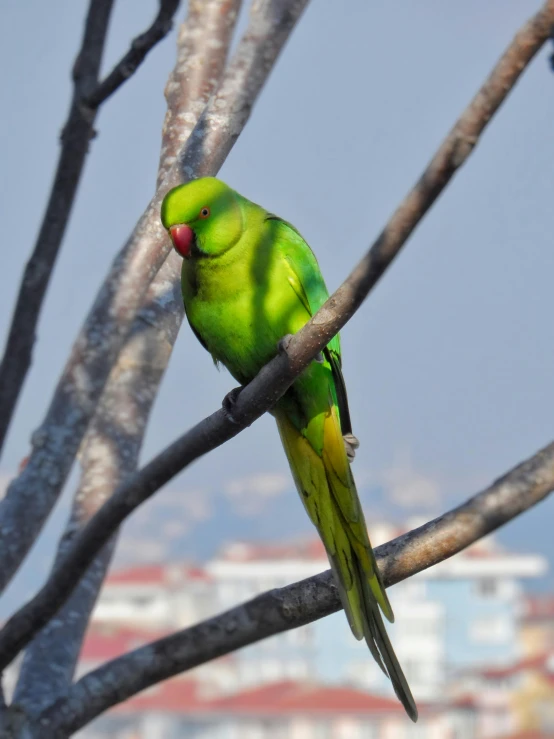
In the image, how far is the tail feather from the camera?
278 centimetres

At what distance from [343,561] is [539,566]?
Result: 50.7 meters

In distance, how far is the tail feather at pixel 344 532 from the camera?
2.78m

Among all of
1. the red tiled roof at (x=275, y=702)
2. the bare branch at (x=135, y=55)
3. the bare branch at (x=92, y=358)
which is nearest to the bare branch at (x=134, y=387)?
the bare branch at (x=92, y=358)

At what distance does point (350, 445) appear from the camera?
317cm

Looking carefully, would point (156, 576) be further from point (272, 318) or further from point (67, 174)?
point (272, 318)

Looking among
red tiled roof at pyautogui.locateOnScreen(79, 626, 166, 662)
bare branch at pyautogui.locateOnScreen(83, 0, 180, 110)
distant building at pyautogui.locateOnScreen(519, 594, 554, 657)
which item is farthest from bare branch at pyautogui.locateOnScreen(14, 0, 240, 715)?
distant building at pyautogui.locateOnScreen(519, 594, 554, 657)

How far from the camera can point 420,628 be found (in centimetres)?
4144

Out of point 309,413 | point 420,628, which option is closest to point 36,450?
point 309,413

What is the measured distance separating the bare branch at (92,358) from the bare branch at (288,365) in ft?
1.37

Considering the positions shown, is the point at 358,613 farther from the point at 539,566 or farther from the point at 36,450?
the point at 539,566

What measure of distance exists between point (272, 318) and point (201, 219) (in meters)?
0.33

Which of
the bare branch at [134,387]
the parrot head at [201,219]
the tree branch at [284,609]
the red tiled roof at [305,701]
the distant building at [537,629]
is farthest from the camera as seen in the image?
the distant building at [537,629]

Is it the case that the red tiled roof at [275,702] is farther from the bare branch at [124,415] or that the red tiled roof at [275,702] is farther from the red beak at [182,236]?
the red beak at [182,236]

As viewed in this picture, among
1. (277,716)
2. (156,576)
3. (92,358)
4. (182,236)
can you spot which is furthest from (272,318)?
(156,576)
